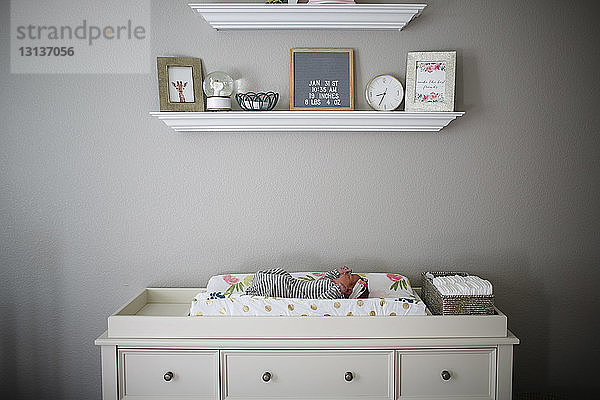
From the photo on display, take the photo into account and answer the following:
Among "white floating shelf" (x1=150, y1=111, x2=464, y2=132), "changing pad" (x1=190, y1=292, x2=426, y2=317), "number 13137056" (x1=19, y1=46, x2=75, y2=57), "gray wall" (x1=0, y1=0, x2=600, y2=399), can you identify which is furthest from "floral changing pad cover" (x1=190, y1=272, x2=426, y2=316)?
"number 13137056" (x1=19, y1=46, x2=75, y2=57)

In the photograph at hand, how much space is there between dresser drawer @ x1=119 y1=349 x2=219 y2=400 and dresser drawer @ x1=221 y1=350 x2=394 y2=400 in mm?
64

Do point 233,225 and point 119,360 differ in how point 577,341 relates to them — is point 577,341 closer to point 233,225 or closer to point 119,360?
point 233,225

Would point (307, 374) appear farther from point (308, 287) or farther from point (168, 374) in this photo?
point (168, 374)

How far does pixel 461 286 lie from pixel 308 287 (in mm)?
636

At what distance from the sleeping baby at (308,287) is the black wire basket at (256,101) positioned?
2.47 feet

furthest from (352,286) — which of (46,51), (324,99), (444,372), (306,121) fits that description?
(46,51)

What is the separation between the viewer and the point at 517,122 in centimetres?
278

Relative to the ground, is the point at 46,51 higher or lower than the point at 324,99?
higher

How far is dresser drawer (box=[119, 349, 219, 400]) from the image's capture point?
229cm

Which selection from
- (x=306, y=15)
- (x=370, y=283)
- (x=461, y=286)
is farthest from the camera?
(x=370, y=283)

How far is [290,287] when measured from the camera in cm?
245

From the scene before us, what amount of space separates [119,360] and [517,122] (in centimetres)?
210

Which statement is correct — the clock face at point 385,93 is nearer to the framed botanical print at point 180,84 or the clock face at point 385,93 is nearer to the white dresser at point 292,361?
the framed botanical print at point 180,84

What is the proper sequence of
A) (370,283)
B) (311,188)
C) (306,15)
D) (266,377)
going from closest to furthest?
(266,377) → (306,15) → (370,283) → (311,188)
